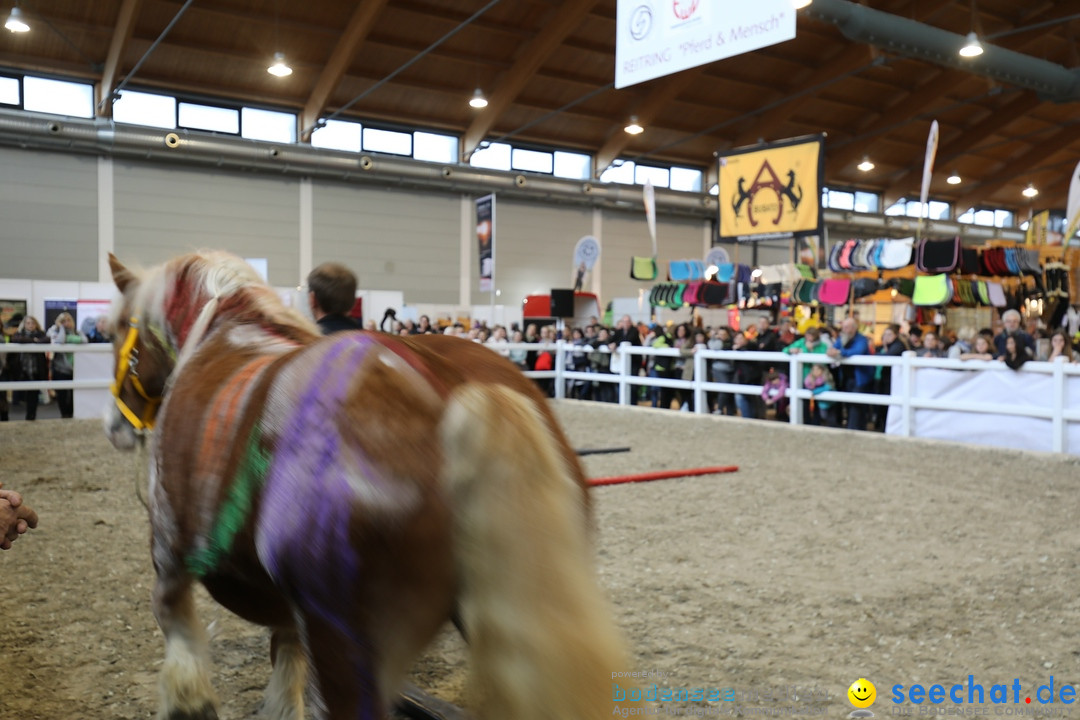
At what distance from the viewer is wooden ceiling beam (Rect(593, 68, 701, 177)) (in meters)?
19.0

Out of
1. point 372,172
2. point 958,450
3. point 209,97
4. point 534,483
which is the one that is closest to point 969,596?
point 534,483

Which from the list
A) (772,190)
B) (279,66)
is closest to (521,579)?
(772,190)

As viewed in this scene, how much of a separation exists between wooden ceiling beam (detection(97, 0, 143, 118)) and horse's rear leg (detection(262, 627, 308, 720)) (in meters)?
15.5

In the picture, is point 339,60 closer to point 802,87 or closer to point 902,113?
point 802,87

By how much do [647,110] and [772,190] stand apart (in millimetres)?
10115

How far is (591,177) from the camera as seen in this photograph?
72.5ft

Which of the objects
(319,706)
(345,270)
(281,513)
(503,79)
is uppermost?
(503,79)

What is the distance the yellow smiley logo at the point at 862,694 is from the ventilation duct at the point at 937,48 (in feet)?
46.1

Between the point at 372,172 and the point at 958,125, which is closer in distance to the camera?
the point at 372,172

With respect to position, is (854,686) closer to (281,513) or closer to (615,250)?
(281,513)

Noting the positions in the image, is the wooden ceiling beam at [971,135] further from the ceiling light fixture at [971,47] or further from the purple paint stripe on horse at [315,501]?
the purple paint stripe on horse at [315,501]

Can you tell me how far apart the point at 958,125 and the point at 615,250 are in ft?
41.1

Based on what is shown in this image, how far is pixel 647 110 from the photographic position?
19.9m

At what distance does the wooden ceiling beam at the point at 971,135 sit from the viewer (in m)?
23.4
